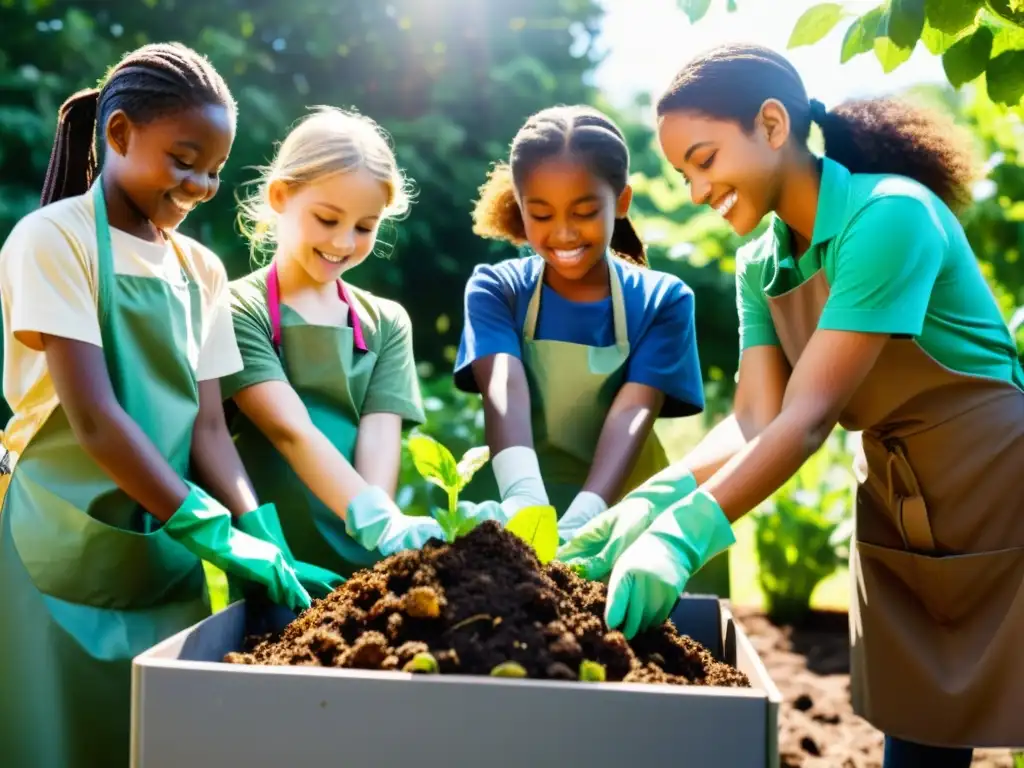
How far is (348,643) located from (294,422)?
647 mm

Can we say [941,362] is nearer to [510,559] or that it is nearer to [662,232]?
[510,559]

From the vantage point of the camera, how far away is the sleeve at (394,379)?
6.15 feet

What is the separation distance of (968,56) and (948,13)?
146 mm

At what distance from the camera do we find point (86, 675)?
1395mm

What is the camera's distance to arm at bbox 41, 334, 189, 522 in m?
1.36

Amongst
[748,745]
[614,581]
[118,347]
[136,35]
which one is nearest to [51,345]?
[118,347]

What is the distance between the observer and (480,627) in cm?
109

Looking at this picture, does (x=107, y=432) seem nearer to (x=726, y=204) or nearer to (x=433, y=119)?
(x=726, y=204)

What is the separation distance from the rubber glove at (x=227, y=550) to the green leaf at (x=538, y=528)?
358mm

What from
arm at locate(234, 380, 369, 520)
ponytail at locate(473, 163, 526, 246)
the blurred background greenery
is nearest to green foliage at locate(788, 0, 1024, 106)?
ponytail at locate(473, 163, 526, 246)

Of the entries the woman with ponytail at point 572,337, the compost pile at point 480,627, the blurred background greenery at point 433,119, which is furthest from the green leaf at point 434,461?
the blurred background greenery at point 433,119

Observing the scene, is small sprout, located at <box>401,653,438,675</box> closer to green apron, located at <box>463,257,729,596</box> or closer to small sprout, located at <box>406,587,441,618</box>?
small sprout, located at <box>406,587,441,618</box>

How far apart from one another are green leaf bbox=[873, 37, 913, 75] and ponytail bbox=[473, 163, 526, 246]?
73 centimetres

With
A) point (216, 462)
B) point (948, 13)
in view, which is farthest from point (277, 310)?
point (948, 13)
